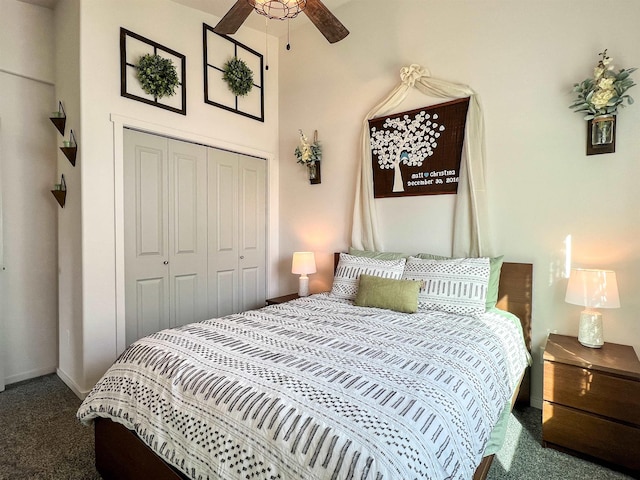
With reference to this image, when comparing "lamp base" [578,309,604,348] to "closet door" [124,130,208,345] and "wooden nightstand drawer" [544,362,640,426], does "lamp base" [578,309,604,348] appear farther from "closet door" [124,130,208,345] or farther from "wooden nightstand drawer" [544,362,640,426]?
"closet door" [124,130,208,345]

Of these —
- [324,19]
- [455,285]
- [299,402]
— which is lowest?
[299,402]

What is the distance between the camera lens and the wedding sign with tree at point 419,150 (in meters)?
2.76

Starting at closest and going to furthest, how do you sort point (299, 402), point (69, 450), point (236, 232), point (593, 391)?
point (299, 402)
point (593, 391)
point (69, 450)
point (236, 232)

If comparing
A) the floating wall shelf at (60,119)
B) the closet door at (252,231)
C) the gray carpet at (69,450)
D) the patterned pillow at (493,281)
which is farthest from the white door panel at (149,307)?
the patterned pillow at (493,281)

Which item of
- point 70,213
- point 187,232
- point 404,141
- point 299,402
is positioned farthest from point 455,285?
point 70,213

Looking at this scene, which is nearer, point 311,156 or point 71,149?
point 71,149

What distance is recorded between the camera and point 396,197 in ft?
10.2

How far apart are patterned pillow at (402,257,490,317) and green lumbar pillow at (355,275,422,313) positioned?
0.11 metres

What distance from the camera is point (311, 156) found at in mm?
3578

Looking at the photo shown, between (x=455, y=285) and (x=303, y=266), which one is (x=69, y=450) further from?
(x=455, y=285)

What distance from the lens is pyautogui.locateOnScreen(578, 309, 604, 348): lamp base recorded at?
6.74 feet

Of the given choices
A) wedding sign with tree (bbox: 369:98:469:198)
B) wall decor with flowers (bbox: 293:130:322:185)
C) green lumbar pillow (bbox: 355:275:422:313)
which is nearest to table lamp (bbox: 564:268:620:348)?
green lumbar pillow (bbox: 355:275:422:313)

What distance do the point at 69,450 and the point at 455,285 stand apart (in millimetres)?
2593

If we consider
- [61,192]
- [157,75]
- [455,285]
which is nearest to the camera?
[455,285]
